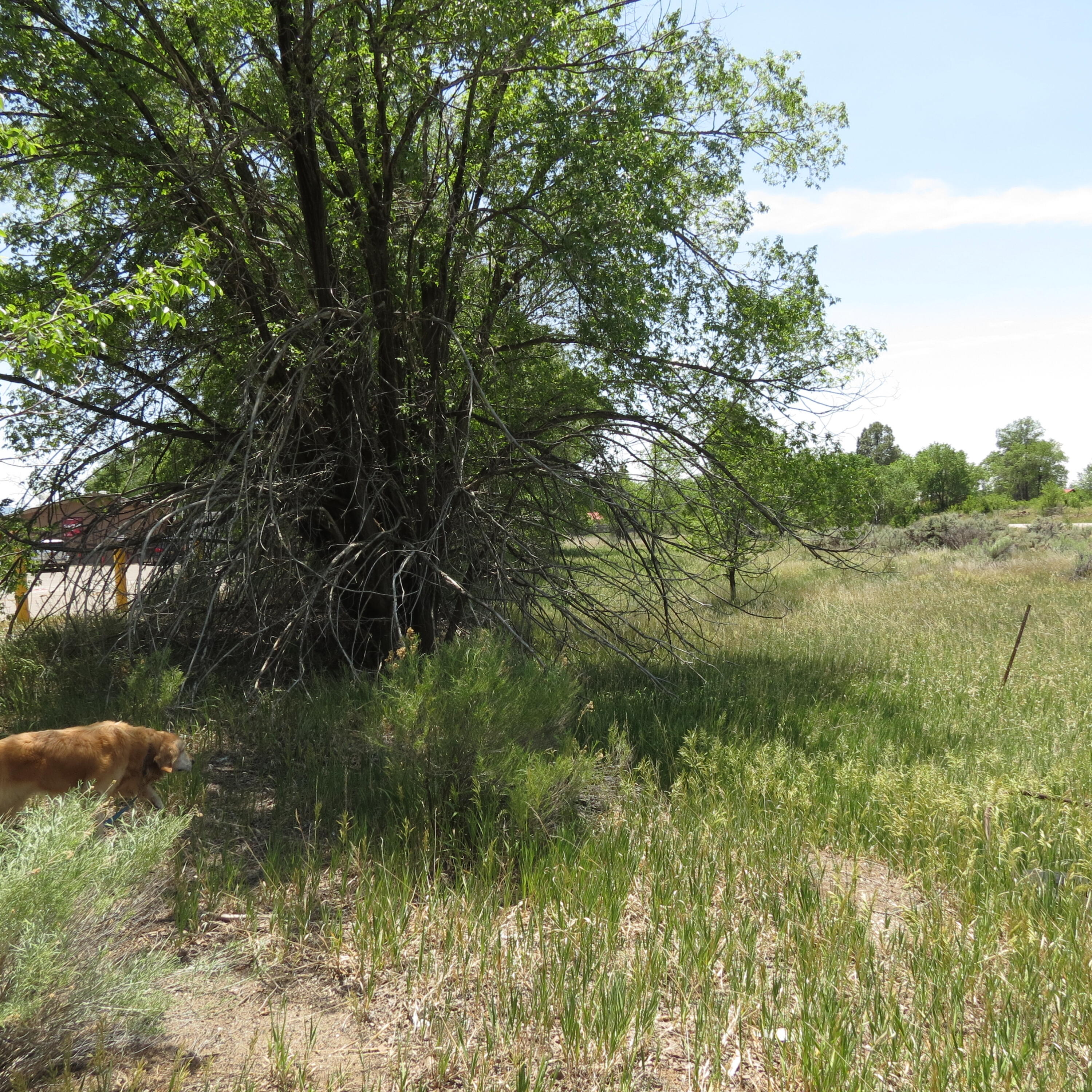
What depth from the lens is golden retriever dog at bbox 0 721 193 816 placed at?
11.6 feet

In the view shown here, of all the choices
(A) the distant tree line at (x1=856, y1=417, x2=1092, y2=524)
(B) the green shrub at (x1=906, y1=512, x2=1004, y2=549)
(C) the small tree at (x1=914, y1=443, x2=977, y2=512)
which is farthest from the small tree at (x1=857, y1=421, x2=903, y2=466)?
(B) the green shrub at (x1=906, y1=512, x2=1004, y2=549)

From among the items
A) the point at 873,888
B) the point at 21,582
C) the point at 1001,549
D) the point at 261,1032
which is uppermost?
the point at 21,582

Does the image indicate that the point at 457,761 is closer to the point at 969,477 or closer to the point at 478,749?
the point at 478,749

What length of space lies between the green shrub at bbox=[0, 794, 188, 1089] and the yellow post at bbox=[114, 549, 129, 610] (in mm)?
4341

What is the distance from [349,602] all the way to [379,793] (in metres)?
3.98

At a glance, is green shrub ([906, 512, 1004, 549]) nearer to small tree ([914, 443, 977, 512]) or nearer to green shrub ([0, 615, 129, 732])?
green shrub ([0, 615, 129, 732])

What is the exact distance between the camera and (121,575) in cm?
711

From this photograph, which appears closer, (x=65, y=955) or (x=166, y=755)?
(x=65, y=955)

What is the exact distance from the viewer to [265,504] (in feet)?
22.9

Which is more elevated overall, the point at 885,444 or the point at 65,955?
the point at 885,444

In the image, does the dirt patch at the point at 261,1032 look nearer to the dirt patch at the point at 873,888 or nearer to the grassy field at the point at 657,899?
the grassy field at the point at 657,899

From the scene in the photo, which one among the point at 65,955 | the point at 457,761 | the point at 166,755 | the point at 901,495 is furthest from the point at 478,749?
the point at 901,495

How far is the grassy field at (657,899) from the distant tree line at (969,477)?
15.5ft

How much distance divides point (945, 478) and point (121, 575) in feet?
236
